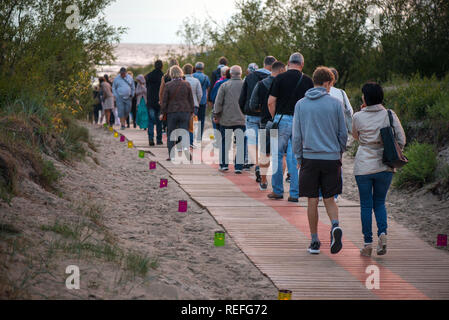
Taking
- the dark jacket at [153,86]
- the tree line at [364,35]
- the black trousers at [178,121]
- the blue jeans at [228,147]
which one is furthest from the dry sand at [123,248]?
the tree line at [364,35]

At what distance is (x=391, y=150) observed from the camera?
663 cm

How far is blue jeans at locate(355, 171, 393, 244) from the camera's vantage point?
6.88m

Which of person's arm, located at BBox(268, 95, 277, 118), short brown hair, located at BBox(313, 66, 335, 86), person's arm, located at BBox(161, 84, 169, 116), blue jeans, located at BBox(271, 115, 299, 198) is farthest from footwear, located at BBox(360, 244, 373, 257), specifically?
person's arm, located at BBox(161, 84, 169, 116)

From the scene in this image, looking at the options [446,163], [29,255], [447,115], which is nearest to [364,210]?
[29,255]

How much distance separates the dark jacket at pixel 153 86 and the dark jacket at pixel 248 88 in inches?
226

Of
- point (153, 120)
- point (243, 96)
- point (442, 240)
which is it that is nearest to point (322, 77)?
point (442, 240)

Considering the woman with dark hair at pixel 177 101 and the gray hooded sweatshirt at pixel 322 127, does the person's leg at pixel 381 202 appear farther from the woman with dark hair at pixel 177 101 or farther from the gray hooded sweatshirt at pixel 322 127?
the woman with dark hair at pixel 177 101

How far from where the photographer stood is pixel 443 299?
18.6 ft

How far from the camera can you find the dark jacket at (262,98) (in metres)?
10.1

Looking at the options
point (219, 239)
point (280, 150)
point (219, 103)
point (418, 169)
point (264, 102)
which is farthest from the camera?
point (219, 103)

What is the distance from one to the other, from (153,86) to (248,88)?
5845 mm

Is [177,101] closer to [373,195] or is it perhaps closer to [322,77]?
[322,77]

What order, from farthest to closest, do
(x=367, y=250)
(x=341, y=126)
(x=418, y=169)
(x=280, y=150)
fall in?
(x=418, y=169)
(x=280, y=150)
(x=367, y=250)
(x=341, y=126)
